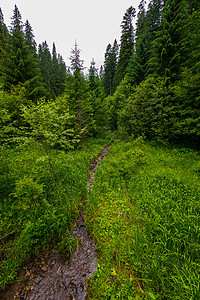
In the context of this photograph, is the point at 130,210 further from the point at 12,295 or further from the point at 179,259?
the point at 12,295

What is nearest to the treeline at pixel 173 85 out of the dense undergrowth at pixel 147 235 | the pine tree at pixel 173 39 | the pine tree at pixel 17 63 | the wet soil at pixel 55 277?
the pine tree at pixel 173 39

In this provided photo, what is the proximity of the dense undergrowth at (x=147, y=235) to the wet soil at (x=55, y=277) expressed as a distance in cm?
31

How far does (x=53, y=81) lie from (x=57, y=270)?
3314 cm

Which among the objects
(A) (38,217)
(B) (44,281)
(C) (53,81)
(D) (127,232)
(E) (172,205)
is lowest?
(B) (44,281)

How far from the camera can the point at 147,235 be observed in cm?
307

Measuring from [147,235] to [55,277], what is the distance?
2.59 meters

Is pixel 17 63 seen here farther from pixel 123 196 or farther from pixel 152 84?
pixel 123 196

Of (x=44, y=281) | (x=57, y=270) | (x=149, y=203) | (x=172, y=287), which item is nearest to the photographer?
(x=172, y=287)

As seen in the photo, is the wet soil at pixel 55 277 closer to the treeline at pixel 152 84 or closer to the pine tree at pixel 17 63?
the treeline at pixel 152 84

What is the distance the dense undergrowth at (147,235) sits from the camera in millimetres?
2191

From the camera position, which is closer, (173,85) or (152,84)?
(173,85)

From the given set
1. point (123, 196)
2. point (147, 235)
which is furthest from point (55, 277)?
point (123, 196)

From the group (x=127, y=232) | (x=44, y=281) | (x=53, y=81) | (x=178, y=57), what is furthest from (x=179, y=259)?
(x=53, y=81)

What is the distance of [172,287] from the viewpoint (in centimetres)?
211
